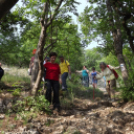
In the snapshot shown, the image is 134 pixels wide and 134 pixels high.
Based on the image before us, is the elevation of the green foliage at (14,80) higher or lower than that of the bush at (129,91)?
higher

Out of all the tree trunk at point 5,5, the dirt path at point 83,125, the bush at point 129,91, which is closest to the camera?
the tree trunk at point 5,5

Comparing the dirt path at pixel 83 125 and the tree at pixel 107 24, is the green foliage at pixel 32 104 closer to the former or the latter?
the dirt path at pixel 83 125

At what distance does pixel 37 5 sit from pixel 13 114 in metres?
3.80

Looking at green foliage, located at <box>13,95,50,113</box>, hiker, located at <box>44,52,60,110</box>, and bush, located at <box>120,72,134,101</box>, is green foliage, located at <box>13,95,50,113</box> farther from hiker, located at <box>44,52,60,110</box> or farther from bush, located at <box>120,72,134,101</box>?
Answer: bush, located at <box>120,72,134,101</box>

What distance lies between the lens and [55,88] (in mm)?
4664

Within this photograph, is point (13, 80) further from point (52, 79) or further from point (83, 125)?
point (83, 125)

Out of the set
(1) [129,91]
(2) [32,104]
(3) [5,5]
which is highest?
(3) [5,5]

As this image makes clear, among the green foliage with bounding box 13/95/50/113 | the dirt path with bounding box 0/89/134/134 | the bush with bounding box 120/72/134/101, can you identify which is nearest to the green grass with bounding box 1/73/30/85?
the green foliage with bounding box 13/95/50/113

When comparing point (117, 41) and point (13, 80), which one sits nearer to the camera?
point (117, 41)

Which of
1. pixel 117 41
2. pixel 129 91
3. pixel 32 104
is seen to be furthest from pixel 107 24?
pixel 32 104

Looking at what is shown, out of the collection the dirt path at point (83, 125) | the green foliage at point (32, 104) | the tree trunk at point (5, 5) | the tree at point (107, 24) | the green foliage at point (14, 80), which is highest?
the tree at point (107, 24)

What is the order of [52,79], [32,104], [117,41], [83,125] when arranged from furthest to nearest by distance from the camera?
[117,41] → [52,79] → [32,104] → [83,125]

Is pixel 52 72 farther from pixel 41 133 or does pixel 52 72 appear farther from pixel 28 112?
pixel 41 133

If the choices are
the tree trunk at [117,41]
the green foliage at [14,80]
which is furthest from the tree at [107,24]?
the green foliage at [14,80]
